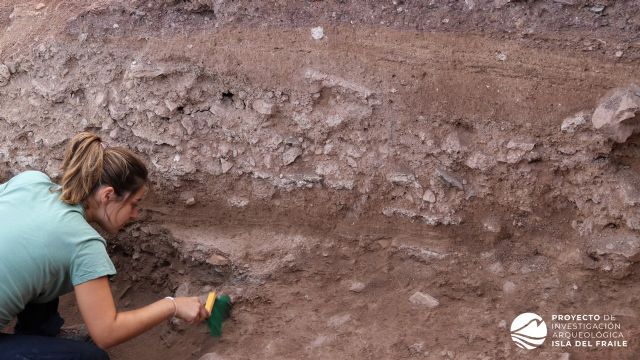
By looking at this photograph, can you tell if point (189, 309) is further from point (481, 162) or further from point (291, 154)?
point (481, 162)

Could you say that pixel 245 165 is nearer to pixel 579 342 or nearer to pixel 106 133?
pixel 106 133

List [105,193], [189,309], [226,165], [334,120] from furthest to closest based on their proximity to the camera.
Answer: [226,165]
[334,120]
[189,309]
[105,193]

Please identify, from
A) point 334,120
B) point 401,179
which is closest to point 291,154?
point 334,120

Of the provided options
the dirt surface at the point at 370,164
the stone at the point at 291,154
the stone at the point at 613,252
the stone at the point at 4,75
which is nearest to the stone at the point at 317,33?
the dirt surface at the point at 370,164

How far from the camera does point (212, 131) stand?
104 inches

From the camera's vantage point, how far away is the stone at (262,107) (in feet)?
8.38

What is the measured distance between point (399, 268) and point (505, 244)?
399 millimetres

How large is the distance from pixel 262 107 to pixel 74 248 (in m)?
0.97

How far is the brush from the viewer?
7.51ft

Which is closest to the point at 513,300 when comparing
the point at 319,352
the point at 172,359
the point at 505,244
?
the point at 505,244

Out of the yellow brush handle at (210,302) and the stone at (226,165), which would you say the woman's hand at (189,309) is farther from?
the stone at (226,165)

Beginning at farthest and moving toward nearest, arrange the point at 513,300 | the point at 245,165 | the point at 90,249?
the point at 245,165 → the point at 513,300 → the point at 90,249

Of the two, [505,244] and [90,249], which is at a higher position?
[90,249]

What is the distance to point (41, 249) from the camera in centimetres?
189
